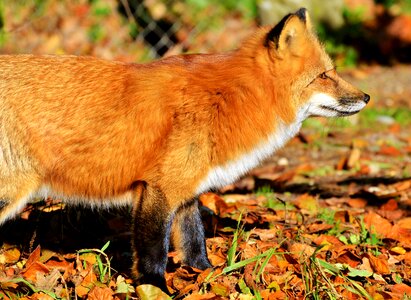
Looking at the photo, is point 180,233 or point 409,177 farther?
point 409,177

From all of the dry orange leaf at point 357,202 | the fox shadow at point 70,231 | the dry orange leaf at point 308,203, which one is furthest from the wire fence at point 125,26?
the dry orange leaf at point 357,202

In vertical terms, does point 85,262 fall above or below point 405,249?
above

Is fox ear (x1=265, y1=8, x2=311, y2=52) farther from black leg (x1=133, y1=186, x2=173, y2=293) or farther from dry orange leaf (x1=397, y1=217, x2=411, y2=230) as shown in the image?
dry orange leaf (x1=397, y1=217, x2=411, y2=230)

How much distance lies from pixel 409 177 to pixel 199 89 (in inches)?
132

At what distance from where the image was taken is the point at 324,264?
174 inches

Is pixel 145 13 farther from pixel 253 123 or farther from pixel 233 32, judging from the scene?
pixel 253 123

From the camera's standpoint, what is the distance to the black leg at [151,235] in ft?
14.0

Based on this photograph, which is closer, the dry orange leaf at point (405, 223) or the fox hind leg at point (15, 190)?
the fox hind leg at point (15, 190)

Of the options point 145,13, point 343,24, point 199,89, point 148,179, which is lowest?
point 343,24

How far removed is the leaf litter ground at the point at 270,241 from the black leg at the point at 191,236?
0.45 ft

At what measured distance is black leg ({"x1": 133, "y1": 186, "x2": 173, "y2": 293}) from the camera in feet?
14.0

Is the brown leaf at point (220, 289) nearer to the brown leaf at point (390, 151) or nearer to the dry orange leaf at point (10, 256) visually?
the dry orange leaf at point (10, 256)

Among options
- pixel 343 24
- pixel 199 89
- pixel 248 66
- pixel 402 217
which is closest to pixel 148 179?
pixel 199 89

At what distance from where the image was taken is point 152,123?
4.40 meters
